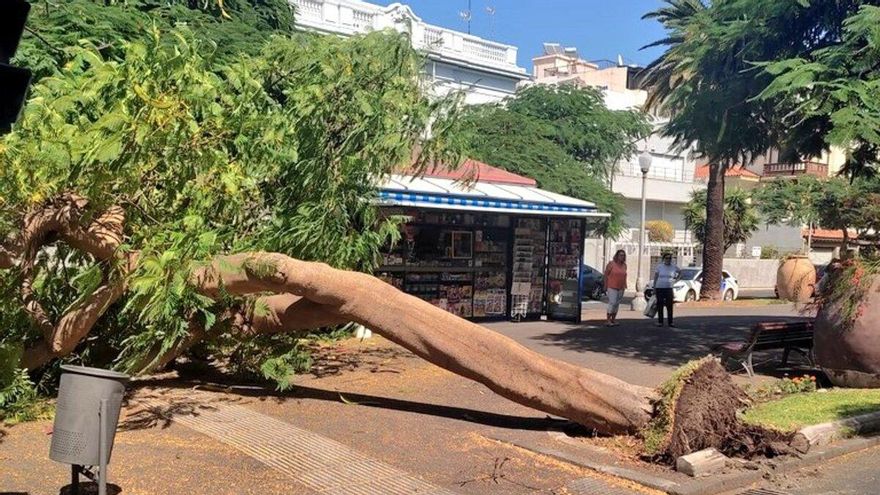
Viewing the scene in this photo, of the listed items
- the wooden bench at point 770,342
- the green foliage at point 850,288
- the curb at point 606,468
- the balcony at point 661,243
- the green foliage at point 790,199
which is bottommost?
the curb at point 606,468

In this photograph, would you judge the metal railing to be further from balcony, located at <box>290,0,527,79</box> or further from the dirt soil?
the dirt soil

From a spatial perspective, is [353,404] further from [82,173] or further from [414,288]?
[414,288]

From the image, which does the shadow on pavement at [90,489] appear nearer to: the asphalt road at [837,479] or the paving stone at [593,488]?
the paving stone at [593,488]

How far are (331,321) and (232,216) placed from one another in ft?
5.28

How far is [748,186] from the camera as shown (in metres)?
54.4

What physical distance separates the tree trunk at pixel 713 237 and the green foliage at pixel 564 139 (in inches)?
228

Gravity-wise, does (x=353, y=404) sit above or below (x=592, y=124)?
below

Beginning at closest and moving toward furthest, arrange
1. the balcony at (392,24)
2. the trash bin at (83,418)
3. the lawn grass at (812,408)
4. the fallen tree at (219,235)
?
the trash bin at (83,418) < the fallen tree at (219,235) < the lawn grass at (812,408) < the balcony at (392,24)

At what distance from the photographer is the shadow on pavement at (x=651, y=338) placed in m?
12.8

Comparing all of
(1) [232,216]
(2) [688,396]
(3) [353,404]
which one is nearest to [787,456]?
(2) [688,396]

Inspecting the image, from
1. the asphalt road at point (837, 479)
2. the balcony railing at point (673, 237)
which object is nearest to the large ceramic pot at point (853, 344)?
the asphalt road at point (837, 479)

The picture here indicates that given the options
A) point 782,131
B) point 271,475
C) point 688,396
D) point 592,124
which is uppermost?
point 592,124

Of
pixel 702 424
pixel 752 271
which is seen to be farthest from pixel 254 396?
pixel 752 271

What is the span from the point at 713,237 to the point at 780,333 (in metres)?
17.0
